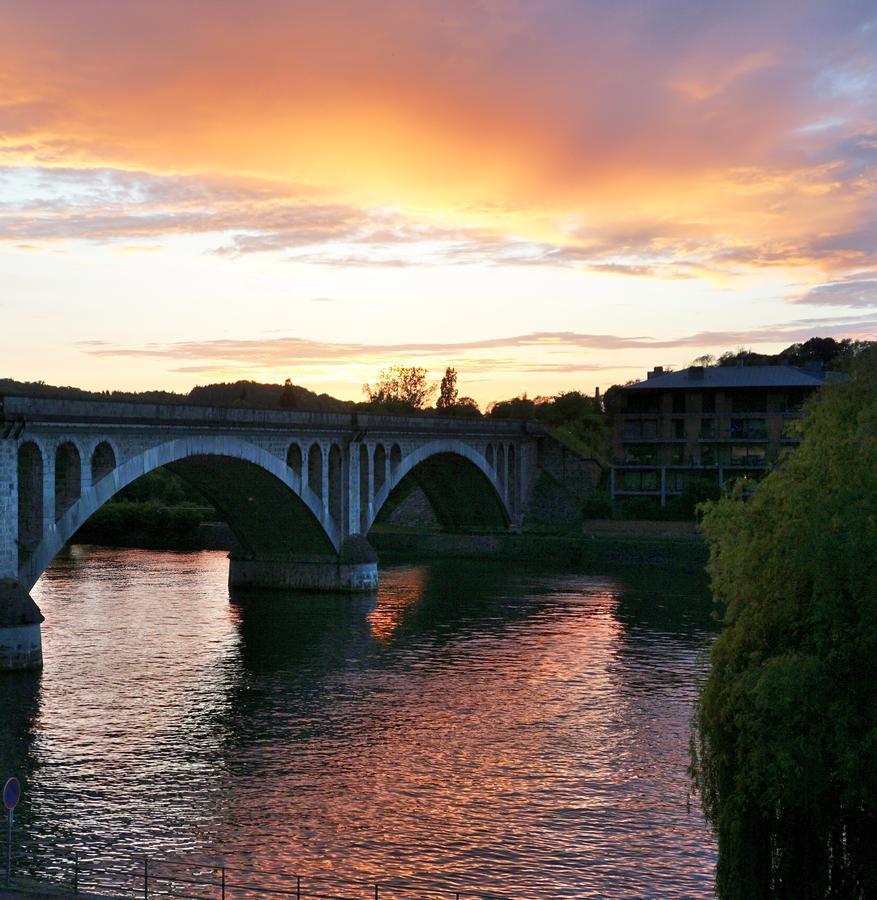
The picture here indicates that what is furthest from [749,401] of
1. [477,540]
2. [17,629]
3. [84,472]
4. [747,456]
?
[17,629]

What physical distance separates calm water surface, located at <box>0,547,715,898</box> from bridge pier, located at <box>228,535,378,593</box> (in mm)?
7765

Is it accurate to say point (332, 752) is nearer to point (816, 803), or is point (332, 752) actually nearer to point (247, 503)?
point (816, 803)

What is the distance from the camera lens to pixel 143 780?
34.2 meters

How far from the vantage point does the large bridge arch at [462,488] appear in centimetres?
10103

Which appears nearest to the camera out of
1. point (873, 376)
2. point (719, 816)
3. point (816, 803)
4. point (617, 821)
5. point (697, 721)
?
point (816, 803)

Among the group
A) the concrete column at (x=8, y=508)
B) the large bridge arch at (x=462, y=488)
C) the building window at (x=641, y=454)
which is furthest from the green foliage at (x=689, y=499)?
the concrete column at (x=8, y=508)

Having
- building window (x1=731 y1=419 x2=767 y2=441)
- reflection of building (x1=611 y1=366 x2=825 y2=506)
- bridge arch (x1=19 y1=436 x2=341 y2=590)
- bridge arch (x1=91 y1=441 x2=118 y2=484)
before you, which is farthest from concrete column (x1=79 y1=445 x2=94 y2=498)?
building window (x1=731 y1=419 x2=767 y2=441)

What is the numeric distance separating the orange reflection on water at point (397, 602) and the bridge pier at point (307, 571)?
2054 mm

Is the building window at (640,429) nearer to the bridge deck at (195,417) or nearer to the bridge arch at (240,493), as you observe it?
the bridge deck at (195,417)

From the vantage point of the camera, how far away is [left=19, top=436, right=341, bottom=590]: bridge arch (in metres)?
53.2

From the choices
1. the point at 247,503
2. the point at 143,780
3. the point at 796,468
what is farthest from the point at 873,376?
the point at 247,503

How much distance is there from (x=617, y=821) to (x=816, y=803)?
11.5 m

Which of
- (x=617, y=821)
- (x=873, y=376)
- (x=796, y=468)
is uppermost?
(x=873, y=376)

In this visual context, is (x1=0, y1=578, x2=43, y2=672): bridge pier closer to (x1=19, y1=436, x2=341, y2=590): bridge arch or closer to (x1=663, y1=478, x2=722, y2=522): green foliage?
(x1=19, y1=436, x2=341, y2=590): bridge arch
